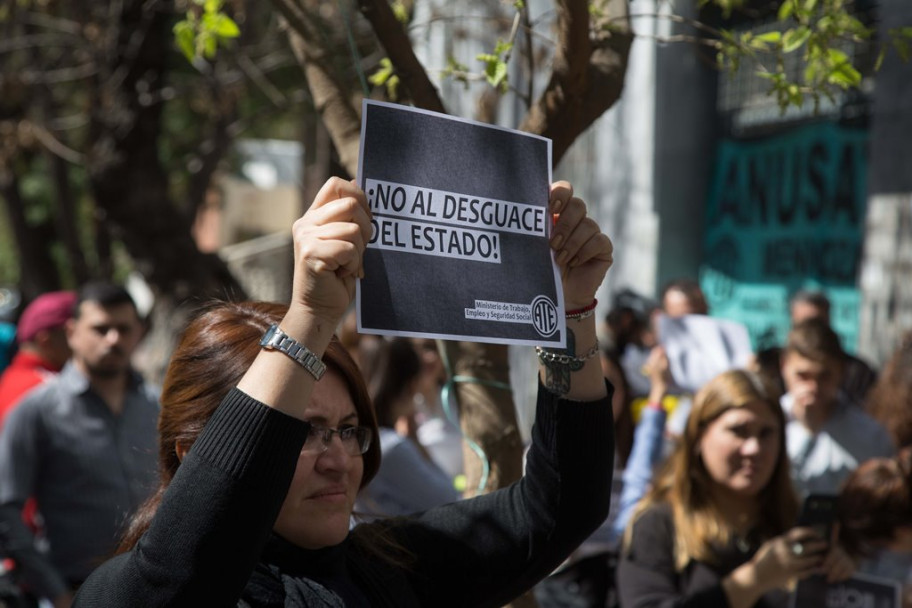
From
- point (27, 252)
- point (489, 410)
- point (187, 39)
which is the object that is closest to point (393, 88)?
point (187, 39)

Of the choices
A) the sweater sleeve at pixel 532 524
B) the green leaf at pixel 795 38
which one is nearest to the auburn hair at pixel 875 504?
the green leaf at pixel 795 38

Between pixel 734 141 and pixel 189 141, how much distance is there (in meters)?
7.12

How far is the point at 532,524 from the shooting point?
2.32m

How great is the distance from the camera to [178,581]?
1.67 meters

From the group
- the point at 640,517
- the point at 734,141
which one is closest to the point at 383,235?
the point at 640,517

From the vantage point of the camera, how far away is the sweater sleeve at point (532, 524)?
2.26m

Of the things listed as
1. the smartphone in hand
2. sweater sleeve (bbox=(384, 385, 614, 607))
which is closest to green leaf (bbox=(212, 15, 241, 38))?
sweater sleeve (bbox=(384, 385, 614, 607))

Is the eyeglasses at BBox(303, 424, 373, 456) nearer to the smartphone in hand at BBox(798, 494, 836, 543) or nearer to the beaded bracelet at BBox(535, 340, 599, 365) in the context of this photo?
the beaded bracelet at BBox(535, 340, 599, 365)

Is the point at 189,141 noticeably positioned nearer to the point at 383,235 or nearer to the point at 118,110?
the point at 118,110

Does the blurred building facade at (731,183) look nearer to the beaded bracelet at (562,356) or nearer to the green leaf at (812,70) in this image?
the green leaf at (812,70)

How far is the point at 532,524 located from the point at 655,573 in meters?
1.54

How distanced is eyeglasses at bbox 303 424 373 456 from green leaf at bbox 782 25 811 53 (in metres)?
1.36

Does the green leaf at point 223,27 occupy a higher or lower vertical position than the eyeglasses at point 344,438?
higher

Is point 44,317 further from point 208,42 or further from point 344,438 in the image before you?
point 344,438
